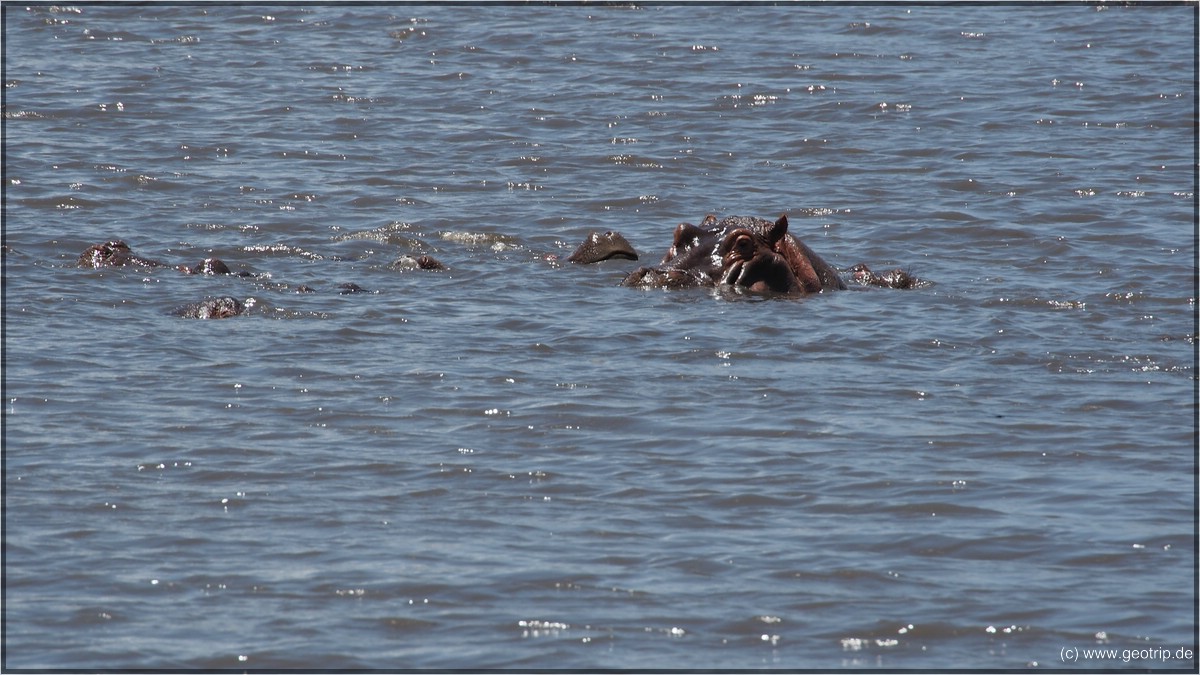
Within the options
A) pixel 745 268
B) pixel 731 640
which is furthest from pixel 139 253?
pixel 731 640

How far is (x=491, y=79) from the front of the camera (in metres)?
22.8

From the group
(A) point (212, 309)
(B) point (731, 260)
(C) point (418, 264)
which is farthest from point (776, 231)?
(A) point (212, 309)

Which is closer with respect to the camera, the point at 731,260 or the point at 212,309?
the point at 212,309

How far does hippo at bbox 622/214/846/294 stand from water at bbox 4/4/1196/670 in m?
0.31

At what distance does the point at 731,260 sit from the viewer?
1377cm

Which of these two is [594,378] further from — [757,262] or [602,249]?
[602,249]

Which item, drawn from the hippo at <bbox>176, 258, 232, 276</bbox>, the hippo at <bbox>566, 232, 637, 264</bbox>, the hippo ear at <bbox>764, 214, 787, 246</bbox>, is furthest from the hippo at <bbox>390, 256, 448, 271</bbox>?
the hippo ear at <bbox>764, 214, 787, 246</bbox>

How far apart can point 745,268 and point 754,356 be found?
2.31 metres

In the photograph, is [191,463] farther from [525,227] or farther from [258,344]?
[525,227]

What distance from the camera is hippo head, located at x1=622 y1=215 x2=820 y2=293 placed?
1360 centimetres

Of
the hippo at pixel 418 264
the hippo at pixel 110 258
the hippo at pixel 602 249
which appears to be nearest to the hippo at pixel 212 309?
the hippo at pixel 110 258

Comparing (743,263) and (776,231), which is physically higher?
(776,231)

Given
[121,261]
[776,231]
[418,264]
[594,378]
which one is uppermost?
[776,231]

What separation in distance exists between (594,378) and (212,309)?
3082 mm
